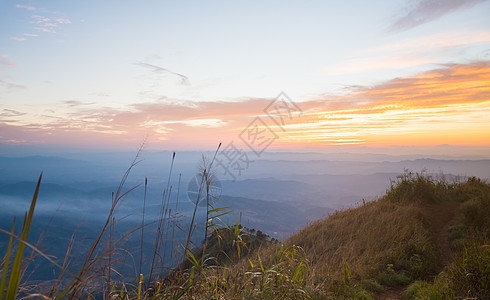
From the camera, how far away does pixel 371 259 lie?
5.56 metres

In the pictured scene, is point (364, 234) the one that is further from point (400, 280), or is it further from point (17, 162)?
point (17, 162)

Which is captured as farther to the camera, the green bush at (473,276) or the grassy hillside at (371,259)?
the green bush at (473,276)

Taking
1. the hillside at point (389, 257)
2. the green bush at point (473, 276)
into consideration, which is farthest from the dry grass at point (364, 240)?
the green bush at point (473, 276)

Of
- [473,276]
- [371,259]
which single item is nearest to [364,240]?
[371,259]

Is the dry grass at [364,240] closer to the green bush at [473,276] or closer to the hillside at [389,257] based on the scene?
the hillside at [389,257]

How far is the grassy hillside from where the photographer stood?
321 centimetres

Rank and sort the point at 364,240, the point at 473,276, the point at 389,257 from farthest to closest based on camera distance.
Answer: the point at 364,240 → the point at 389,257 → the point at 473,276

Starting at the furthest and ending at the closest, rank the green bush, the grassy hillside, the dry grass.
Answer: the dry grass
the green bush
the grassy hillside

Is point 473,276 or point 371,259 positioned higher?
point 473,276

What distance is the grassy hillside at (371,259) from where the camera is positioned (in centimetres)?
321

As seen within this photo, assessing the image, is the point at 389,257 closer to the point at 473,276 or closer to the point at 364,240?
the point at 364,240

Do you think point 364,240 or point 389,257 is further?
point 364,240

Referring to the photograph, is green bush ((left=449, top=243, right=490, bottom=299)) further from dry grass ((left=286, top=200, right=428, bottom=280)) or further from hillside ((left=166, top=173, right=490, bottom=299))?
dry grass ((left=286, top=200, right=428, bottom=280))

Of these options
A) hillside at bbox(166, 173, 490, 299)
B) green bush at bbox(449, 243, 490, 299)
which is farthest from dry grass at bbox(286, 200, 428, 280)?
green bush at bbox(449, 243, 490, 299)
